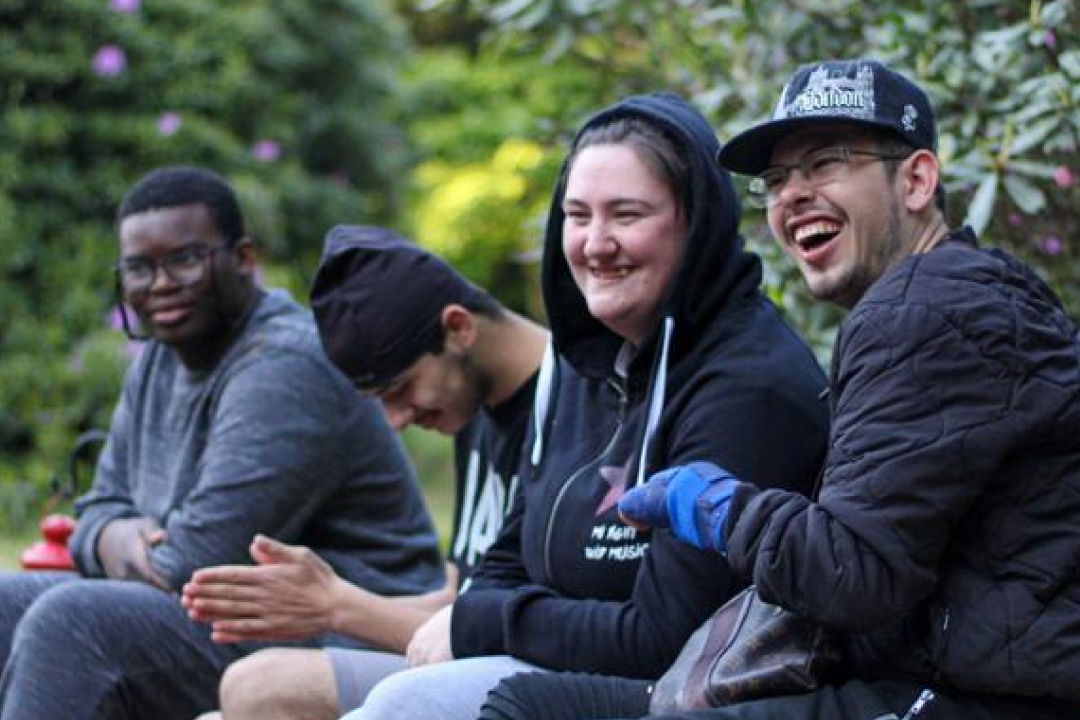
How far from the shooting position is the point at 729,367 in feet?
11.7

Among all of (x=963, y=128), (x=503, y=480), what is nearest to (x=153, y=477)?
(x=503, y=480)

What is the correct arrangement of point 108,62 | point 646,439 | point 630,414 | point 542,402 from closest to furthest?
point 646,439 → point 630,414 → point 542,402 → point 108,62

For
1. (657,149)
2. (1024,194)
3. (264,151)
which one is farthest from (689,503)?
(264,151)

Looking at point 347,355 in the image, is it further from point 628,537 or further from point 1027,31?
point 1027,31

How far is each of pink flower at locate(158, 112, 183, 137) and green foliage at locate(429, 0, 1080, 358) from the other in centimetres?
402

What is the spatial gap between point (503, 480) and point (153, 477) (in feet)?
3.64

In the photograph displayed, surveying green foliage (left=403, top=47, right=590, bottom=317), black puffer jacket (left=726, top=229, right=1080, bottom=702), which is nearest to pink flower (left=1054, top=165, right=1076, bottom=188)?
black puffer jacket (left=726, top=229, right=1080, bottom=702)

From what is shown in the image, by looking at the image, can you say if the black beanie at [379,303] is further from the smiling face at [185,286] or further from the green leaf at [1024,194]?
the green leaf at [1024,194]

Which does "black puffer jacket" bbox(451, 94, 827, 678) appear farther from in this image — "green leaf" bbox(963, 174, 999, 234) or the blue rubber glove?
"green leaf" bbox(963, 174, 999, 234)

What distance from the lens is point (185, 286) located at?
4.90 meters

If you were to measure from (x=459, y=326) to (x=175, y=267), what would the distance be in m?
0.92

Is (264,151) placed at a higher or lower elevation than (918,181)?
higher

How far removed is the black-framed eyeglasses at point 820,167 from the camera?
322 cm

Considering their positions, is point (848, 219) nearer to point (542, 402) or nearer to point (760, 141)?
point (760, 141)
